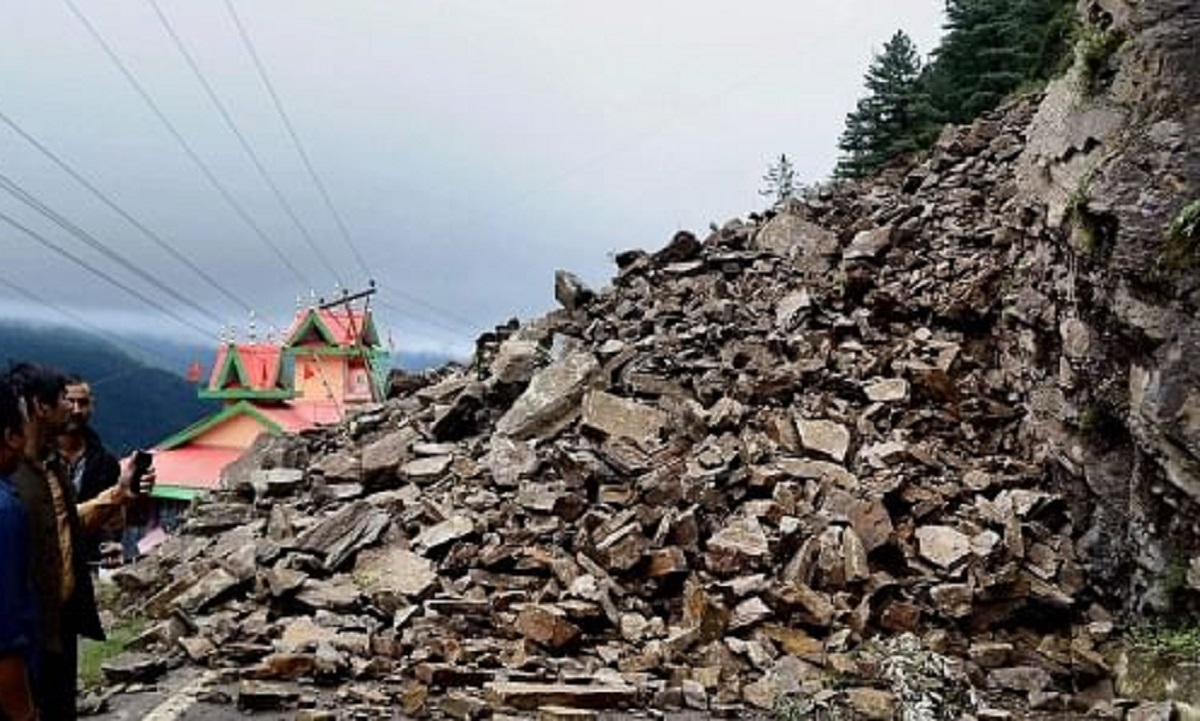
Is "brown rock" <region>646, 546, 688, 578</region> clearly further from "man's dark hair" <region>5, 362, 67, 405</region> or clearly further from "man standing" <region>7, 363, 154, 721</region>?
"man's dark hair" <region>5, 362, 67, 405</region>

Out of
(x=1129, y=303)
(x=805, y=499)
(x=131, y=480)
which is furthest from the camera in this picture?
(x=805, y=499)

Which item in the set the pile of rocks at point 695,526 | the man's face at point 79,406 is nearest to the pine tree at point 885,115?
the pile of rocks at point 695,526

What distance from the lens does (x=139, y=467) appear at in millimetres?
4297

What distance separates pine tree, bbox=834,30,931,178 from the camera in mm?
24297

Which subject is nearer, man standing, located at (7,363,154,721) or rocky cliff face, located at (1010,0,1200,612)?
man standing, located at (7,363,154,721)

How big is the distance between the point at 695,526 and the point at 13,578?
21.6ft

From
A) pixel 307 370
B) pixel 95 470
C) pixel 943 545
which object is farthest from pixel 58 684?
pixel 307 370

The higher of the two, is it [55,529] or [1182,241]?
[1182,241]

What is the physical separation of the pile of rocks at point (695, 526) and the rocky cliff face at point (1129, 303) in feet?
2.07

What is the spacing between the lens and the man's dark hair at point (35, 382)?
3602mm

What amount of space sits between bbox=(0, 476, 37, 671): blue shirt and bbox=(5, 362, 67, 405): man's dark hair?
1.16ft

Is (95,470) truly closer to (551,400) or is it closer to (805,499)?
(805,499)

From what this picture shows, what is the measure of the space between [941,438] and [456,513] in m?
5.08

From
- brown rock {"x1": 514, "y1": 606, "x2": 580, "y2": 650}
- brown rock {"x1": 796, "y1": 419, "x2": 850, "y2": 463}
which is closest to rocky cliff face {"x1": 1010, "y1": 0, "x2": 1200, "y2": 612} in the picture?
brown rock {"x1": 796, "y1": 419, "x2": 850, "y2": 463}
